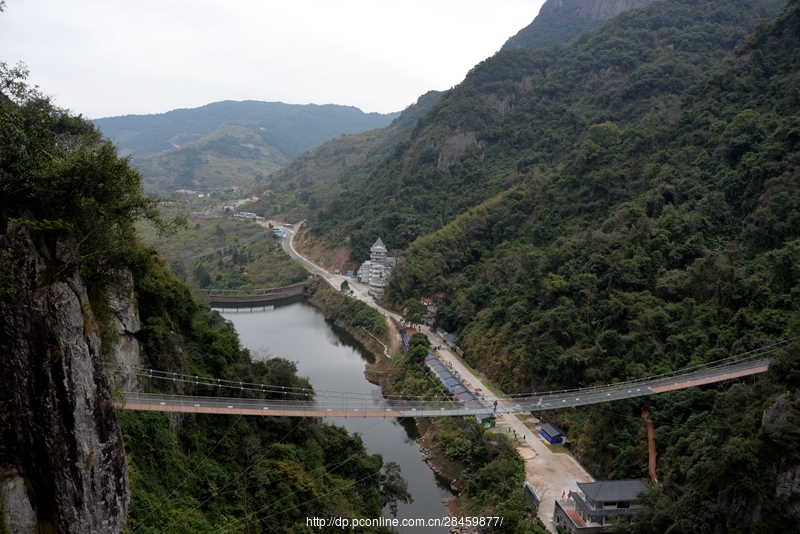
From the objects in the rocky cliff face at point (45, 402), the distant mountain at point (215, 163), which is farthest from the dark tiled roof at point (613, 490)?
the distant mountain at point (215, 163)

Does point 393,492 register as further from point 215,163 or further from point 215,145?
point 215,145

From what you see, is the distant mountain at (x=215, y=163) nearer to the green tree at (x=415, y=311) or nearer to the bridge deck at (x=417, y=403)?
the green tree at (x=415, y=311)

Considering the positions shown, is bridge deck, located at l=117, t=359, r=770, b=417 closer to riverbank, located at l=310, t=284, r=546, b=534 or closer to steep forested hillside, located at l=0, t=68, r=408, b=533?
steep forested hillside, located at l=0, t=68, r=408, b=533

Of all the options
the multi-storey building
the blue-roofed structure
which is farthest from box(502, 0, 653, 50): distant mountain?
the multi-storey building

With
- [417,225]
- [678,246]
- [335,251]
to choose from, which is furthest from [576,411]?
[335,251]

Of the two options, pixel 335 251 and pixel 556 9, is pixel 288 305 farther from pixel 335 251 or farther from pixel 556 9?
pixel 556 9

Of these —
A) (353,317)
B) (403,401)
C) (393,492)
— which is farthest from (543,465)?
(353,317)
